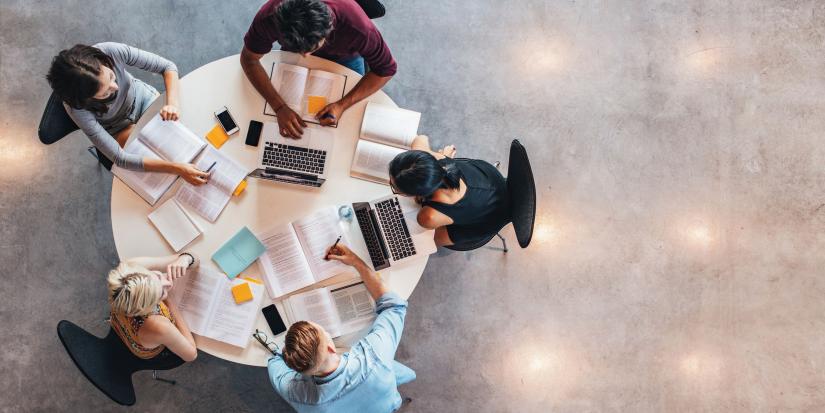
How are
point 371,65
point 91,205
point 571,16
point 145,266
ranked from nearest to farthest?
point 145,266, point 371,65, point 91,205, point 571,16

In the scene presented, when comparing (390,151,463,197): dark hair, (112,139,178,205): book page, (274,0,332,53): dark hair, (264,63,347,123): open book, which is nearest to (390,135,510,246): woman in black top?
(390,151,463,197): dark hair

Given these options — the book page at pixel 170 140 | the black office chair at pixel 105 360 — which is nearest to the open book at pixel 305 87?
the book page at pixel 170 140

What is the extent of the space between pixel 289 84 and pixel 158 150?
65 cm

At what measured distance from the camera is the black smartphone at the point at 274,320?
7.72 feet

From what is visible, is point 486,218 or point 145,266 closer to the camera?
point 145,266

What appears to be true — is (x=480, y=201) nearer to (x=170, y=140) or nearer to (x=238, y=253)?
(x=238, y=253)

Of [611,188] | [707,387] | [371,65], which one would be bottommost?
[707,387]

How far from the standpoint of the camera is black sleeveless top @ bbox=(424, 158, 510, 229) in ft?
7.68

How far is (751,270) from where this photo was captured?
3418 mm

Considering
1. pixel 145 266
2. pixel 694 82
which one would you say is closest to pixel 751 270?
pixel 694 82

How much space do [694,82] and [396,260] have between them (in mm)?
2438

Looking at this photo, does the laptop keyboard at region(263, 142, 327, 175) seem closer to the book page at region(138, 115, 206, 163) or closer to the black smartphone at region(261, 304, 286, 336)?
the book page at region(138, 115, 206, 163)

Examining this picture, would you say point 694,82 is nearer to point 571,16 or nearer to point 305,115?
point 571,16

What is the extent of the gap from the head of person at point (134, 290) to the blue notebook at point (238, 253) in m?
0.27
